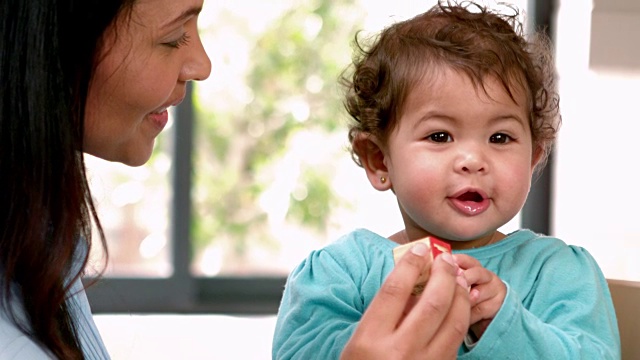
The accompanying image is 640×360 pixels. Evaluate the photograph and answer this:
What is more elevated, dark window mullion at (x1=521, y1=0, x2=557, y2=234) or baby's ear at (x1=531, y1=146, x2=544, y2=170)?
baby's ear at (x1=531, y1=146, x2=544, y2=170)

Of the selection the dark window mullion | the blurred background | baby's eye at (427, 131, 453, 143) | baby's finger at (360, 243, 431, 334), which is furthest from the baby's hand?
the dark window mullion

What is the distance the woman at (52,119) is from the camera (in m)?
0.97

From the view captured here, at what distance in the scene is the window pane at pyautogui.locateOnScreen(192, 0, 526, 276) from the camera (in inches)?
174

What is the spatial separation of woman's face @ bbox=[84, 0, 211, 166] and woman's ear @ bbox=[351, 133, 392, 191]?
294 millimetres

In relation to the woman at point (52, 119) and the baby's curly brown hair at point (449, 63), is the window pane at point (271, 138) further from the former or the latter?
the woman at point (52, 119)

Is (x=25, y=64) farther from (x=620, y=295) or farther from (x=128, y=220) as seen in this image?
(x=128, y=220)

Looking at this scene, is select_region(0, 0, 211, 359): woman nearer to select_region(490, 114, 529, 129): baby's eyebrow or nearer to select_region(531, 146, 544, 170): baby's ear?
select_region(490, 114, 529, 129): baby's eyebrow

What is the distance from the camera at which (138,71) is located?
1.13 m

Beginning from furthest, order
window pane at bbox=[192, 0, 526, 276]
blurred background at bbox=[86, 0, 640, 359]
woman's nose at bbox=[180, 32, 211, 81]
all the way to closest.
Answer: window pane at bbox=[192, 0, 526, 276], blurred background at bbox=[86, 0, 640, 359], woman's nose at bbox=[180, 32, 211, 81]

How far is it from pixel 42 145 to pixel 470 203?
0.55 m

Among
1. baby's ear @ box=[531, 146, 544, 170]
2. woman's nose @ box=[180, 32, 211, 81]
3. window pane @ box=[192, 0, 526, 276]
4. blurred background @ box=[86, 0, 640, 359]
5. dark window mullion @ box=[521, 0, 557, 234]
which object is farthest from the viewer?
window pane @ box=[192, 0, 526, 276]

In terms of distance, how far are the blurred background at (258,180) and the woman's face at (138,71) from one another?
7.28 ft

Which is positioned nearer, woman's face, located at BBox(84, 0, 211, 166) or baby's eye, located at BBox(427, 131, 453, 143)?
woman's face, located at BBox(84, 0, 211, 166)

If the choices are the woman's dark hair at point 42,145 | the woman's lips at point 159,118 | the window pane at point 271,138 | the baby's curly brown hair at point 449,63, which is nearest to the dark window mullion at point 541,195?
the window pane at point 271,138
